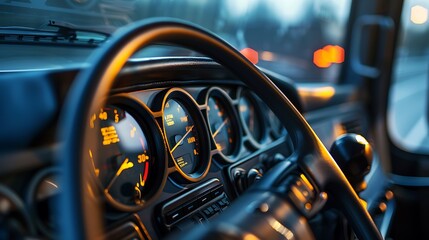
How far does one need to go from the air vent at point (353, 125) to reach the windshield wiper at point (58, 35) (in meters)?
1.69

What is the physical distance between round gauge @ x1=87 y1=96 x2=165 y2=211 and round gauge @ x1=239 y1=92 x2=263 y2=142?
0.69m

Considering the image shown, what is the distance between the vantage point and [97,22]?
72.5 inches

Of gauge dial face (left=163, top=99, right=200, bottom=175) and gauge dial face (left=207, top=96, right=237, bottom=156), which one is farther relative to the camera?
gauge dial face (left=207, top=96, right=237, bottom=156)

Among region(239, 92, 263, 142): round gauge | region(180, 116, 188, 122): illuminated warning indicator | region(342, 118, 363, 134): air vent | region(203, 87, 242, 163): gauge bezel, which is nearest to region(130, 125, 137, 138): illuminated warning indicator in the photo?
region(180, 116, 188, 122): illuminated warning indicator

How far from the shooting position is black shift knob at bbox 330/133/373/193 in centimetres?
147

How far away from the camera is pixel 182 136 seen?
1.61 m

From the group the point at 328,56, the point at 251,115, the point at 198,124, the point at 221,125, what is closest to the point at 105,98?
the point at 198,124

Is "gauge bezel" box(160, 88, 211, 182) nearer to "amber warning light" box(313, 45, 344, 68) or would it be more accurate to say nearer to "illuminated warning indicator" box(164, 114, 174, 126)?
"illuminated warning indicator" box(164, 114, 174, 126)

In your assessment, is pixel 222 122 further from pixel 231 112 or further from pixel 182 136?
pixel 182 136

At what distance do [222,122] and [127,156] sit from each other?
2.04 ft

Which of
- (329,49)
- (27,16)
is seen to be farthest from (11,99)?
(329,49)

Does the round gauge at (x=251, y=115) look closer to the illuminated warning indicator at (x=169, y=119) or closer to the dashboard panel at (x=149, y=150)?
the dashboard panel at (x=149, y=150)

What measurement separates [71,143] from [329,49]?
130 inches

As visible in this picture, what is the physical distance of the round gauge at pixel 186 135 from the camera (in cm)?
155
